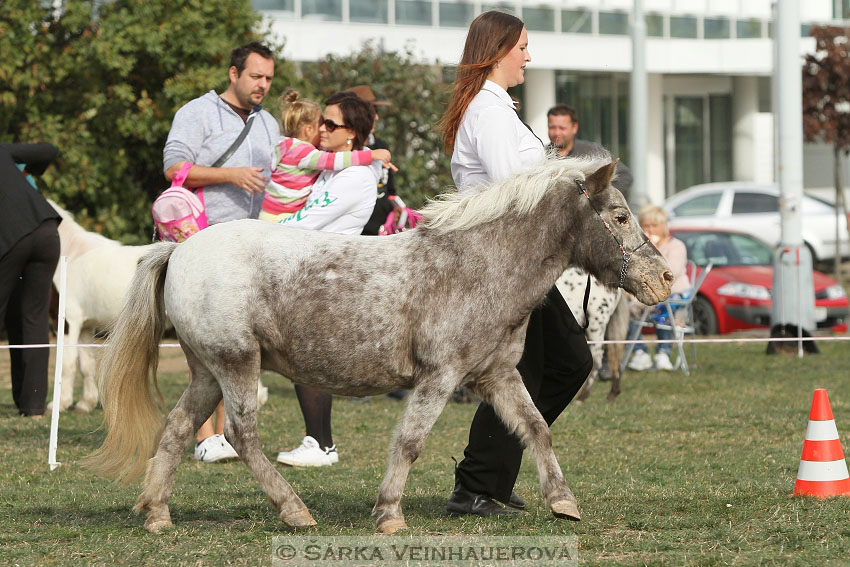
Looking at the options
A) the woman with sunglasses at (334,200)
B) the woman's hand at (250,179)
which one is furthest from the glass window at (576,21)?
the woman's hand at (250,179)

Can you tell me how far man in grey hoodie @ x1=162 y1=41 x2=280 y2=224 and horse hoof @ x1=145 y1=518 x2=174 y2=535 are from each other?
8.06 ft

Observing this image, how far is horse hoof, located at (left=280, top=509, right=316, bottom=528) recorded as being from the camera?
17.5ft

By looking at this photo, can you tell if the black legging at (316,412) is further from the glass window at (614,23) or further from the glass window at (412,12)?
the glass window at (614,23)

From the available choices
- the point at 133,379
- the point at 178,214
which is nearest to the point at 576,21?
the point at 178,214

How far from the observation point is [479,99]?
5707mm

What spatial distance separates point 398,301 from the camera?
5301 millimetres

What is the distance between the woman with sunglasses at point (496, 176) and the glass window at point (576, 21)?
25.4m

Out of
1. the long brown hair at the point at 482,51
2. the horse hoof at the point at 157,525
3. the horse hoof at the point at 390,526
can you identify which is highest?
the long brown hair at the point at 482,51

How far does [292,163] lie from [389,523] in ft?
8.85

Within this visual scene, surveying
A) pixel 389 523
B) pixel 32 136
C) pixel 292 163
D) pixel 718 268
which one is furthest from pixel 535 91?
pixel 389 523

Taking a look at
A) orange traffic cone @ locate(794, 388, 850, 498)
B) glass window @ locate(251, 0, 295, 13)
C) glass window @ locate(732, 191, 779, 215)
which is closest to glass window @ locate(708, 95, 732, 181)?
glass window @ locate(732, 191, 779, 215)

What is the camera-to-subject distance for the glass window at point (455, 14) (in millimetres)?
28625

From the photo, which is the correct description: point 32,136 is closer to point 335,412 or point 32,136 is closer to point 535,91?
point 335,412

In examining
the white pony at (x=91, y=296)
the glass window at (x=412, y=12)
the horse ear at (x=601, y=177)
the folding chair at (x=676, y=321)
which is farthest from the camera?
the glass window at (x=412, y=12)
